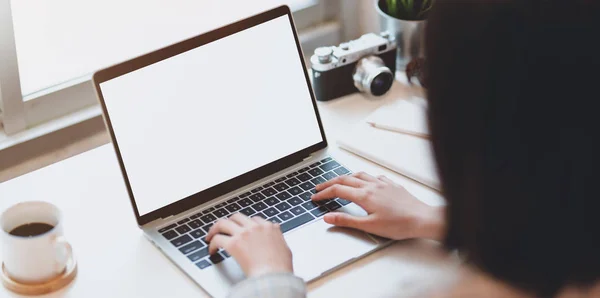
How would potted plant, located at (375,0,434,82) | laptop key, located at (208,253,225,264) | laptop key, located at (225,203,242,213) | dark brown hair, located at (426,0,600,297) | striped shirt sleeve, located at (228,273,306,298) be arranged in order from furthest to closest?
potted plant, located at (375,0,434,82) → laptop key, located at (225,203,242,213) → laptop key, located at (208,253,225,264) → striped shirt sleeve, located at (228,273,306,298) → dark brown hair, located at (426,0,600,297)

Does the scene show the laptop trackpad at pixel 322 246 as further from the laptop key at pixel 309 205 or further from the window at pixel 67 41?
the window at pixel 67 41

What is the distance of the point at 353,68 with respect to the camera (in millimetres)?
1429

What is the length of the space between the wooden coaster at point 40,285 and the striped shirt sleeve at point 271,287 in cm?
23

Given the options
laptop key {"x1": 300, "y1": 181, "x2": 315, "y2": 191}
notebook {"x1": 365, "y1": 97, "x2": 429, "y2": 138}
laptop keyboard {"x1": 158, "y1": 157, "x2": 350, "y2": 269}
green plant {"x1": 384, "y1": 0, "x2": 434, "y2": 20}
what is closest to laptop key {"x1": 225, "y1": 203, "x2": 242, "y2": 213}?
laptop keyboard {"x1": 158, "y1": 157, "x2": 350, "y2": 269}

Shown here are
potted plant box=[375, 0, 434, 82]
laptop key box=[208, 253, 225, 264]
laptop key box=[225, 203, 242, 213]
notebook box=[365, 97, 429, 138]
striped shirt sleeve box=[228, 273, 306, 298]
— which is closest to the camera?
striped shirt sleeve box=[228, 273, 306, 298]

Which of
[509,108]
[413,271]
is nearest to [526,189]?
[509,108]

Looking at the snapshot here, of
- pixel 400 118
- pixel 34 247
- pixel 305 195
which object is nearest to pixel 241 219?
pixel 305 195

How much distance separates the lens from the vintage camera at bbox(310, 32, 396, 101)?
1399mm

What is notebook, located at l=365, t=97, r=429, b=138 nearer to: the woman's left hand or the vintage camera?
the vintage camera

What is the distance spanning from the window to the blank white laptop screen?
278mm

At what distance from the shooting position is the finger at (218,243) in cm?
102

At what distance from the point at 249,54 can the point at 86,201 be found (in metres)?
0.32

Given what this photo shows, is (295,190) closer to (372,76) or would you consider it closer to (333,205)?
(333,205)

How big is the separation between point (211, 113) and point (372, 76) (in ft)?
1.18
